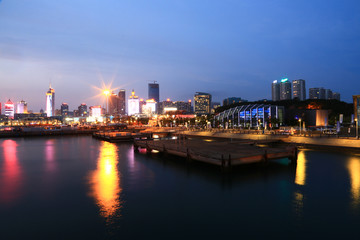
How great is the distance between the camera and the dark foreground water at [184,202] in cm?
1310

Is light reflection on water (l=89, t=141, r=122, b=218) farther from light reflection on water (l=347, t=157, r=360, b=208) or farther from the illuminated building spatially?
the illuminated building

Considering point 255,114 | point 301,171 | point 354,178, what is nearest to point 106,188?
point 301,171

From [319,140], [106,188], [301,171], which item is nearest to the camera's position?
[106,188]

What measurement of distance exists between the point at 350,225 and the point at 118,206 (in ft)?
44.3

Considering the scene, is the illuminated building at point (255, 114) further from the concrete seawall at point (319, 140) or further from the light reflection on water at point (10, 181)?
the light reflection on water at point (10, 181)

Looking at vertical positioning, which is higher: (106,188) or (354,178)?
(354,178)

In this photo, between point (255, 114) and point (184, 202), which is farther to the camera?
point (255, 114)

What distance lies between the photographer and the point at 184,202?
687 inches

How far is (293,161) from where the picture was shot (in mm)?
29219

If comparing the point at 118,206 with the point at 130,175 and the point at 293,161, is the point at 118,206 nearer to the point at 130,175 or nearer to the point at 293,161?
the point at 130,175

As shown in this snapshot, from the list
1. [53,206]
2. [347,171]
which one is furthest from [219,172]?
[53,206]

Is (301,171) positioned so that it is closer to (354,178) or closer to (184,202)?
(354,178)

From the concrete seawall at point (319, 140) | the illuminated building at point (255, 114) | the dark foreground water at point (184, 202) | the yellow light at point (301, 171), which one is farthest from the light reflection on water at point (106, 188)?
the illuminated building at point (255, 114)

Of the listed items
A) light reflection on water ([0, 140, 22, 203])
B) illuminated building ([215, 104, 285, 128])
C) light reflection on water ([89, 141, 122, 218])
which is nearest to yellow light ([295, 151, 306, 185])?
light reflection on water ([89, 141, 122, 218])
